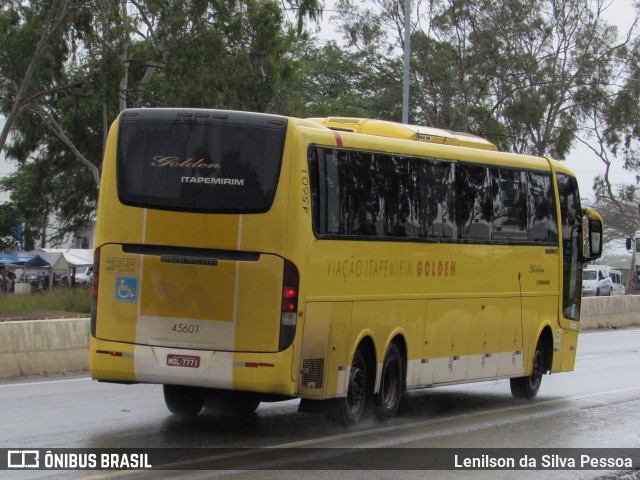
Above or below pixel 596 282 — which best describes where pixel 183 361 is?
below

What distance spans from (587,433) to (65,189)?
136 feet

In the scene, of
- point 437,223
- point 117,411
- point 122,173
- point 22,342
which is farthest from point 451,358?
point 22,342

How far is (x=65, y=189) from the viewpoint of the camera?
168 ft

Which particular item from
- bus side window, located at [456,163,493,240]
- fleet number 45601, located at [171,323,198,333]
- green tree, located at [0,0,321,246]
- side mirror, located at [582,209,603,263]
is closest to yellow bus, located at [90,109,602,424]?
fleet number 45601, located at [171,323,198,333]

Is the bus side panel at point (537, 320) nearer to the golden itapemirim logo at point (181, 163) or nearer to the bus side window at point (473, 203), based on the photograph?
the bus side window at point (473, 203)

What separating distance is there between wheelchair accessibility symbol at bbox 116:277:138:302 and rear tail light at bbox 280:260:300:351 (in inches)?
58.3

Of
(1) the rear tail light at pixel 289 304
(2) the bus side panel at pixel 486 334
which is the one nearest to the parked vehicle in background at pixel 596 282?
(2) the bus side panel at pixel 486 334

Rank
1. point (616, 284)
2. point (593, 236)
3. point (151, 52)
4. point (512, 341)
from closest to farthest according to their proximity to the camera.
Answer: point (512, 341), point (593, 236), point (151, 52), point (616, 284)

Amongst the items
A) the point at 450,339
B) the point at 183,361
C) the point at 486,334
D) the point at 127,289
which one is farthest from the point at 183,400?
the point at 486,334

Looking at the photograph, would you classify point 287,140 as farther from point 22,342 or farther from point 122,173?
point 22,342

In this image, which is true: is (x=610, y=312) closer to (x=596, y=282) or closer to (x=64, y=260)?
(x=64, y=260)

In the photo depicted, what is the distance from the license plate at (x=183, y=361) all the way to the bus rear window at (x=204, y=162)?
140 centimetres

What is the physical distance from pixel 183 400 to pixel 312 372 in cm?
202

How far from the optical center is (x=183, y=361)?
426 inches
